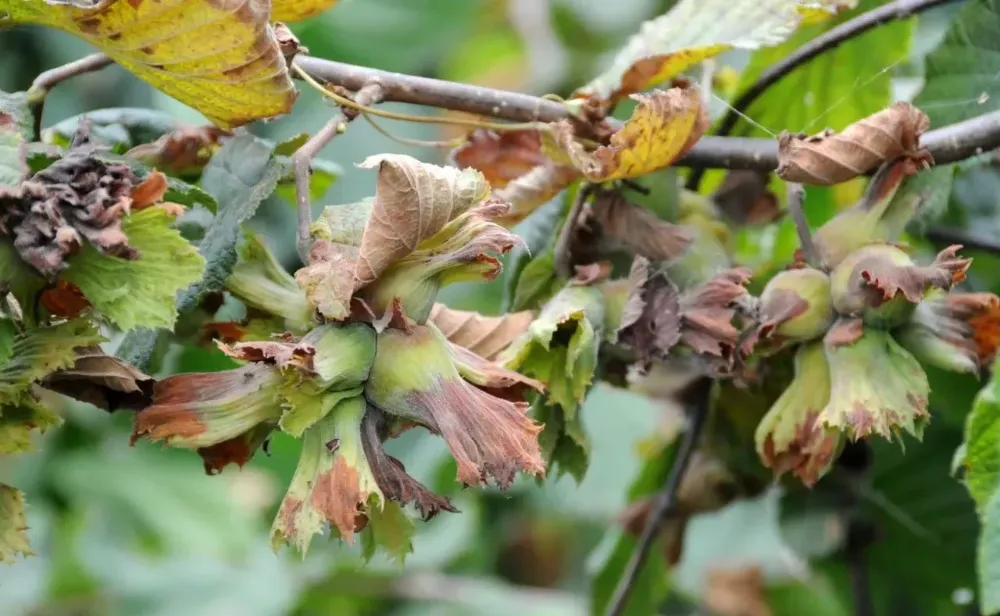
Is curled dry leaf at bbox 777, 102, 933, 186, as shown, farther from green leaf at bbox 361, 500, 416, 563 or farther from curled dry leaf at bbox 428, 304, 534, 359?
green leaf at bbox 361, 500, 416, 563

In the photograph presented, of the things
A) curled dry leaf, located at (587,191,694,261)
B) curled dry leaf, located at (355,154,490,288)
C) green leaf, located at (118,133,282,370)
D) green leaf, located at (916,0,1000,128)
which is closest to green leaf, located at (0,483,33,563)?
green leaf, located at (118,133,282,370)

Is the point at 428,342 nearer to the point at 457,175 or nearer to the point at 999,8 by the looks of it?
the point at 457,175

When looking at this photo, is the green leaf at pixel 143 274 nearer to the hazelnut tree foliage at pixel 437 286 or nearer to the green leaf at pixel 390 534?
the hazelnut tree foliage at pixel 437 286

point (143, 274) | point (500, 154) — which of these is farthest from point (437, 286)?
point (500, 154)

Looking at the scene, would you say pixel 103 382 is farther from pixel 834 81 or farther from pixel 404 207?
pixel 834 81

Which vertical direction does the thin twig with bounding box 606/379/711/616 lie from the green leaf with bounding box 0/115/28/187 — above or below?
below

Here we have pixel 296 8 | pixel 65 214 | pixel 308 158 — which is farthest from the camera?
pixel 296 8

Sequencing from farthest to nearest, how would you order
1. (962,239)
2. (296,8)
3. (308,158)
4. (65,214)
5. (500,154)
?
(962,239) → (500,154) → (296,8) → (308,158) → (65,214)
